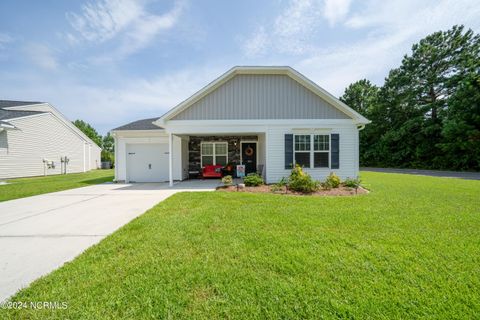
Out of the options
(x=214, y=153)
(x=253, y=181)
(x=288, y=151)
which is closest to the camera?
(x=253, y=181)

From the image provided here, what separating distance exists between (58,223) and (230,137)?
30.9ft

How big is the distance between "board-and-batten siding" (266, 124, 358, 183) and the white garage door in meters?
5.85

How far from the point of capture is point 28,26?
823cm

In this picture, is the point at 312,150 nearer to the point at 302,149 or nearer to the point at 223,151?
the point at 302,149

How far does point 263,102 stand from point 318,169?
404 centimetres

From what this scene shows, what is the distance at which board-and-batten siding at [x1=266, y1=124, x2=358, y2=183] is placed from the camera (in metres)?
9.23

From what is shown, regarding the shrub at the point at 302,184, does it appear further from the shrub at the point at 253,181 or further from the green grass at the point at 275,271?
the green grass at the point at 275,271

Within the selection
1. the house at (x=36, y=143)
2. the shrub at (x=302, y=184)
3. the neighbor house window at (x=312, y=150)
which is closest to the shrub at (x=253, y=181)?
the shrub at (x=302, y=184)

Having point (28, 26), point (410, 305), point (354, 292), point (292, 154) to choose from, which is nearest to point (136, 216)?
point (354, 292)

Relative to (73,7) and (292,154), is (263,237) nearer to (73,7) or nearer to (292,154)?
(292,154)

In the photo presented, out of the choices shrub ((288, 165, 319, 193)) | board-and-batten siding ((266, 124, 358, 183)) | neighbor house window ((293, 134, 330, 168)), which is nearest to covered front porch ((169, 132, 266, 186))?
board-and-batten siding ((266, 124, 358, 183))

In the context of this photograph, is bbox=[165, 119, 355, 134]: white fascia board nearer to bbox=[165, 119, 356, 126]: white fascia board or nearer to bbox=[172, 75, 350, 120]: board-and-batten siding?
bbox=[165, 119, 356, 126]: white fascia board

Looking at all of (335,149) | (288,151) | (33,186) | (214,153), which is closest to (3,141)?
(33,186)

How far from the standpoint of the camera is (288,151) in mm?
9156
